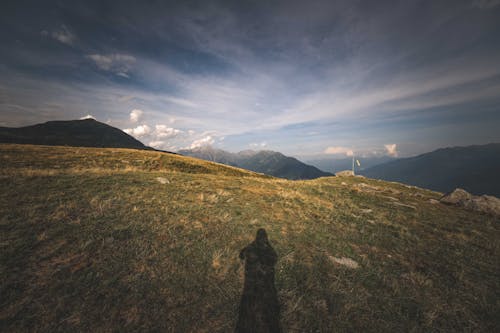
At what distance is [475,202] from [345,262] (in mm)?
22352

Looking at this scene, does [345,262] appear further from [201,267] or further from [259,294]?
[201,267]

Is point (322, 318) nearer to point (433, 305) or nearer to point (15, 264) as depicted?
point (433, 305)

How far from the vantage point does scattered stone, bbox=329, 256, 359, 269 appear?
6.87 m

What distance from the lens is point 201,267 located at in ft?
18.7

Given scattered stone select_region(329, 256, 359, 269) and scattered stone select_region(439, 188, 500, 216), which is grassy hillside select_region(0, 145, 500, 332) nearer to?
scattered stone select_region(329, 256, 359, 269)

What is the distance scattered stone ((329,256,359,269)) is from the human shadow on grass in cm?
234

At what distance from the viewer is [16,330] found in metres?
3.44

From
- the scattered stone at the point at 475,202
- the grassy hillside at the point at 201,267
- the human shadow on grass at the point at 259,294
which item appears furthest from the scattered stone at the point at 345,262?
the scattered stone at the point at 475,202

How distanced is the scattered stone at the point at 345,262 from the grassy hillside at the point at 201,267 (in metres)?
0.05

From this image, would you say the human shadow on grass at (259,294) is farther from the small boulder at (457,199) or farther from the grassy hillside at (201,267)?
the small boulder at (457,199)

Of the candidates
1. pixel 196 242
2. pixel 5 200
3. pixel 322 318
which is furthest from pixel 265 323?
pixel 5 200

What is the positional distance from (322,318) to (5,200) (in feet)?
43.5

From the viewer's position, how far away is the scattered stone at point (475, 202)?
16.9 metres

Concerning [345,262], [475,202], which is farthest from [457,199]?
[345,262]
